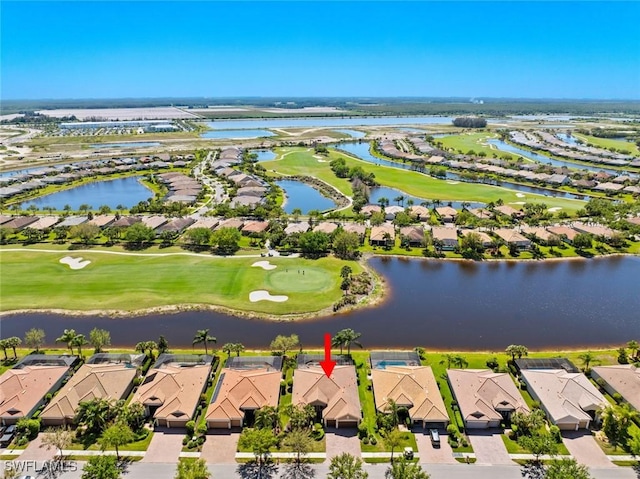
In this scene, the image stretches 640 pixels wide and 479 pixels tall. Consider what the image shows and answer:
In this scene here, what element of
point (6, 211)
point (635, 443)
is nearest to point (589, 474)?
point (635, 443)

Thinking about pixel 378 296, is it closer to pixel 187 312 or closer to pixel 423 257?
pixel 423 257

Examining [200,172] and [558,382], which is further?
[200,172]

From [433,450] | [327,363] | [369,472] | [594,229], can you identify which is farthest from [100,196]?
[594,229]

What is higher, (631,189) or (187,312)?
(631,189)

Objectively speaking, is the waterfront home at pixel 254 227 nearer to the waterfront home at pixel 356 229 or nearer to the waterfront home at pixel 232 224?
the waterfront home at pixel 232 224

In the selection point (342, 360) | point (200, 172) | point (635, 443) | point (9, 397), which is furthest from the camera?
point (200, 172)

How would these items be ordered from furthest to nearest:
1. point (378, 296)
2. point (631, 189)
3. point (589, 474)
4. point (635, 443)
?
point (631, 189) < point (378, 296) < point (635, 443) < point (589, 474)

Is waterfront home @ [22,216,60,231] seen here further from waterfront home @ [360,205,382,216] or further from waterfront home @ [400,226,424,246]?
A: waterfront home @ [400,226,424,246]

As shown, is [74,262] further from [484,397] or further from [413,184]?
[413,184]
